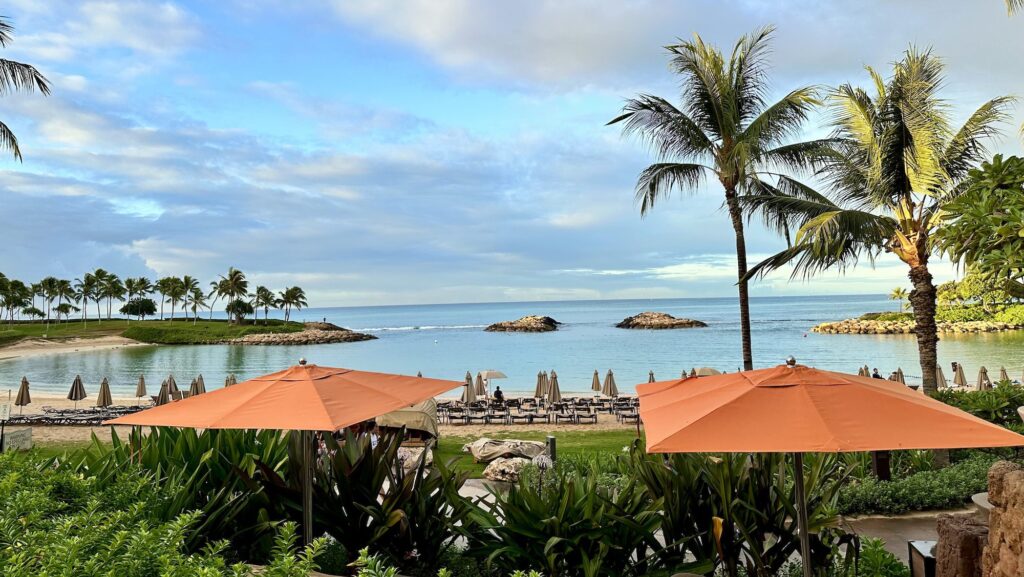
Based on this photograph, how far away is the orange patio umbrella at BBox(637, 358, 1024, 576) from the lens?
294 centimetres

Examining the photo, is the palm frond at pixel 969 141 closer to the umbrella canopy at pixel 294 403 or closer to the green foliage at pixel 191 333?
the umbrella canopy at pixel 294 403

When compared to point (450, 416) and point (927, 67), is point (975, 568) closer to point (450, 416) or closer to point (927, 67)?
point (927, 67)

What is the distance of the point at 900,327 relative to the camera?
58344mm

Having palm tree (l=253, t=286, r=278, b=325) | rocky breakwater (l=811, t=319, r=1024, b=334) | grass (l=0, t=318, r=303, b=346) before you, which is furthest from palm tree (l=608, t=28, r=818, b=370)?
palm tree (l=253, t=286, r=278, b=325)

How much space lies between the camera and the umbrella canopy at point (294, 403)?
3.69 meters

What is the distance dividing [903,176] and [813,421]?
419 inches

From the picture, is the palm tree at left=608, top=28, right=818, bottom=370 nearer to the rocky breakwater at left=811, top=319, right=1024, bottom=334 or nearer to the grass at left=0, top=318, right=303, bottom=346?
the rocky breakwater at left=811, top=319, right=1024, bottom=334

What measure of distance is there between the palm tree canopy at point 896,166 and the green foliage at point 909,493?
14.7ft

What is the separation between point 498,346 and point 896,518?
56.3 m

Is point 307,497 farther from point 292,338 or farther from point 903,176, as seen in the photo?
point 292,338

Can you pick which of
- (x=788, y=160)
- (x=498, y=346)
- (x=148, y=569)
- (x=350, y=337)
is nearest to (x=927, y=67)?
(x=788, y=160)

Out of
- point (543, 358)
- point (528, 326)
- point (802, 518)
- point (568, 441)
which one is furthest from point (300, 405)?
point (528, 326)

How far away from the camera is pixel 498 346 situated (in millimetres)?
62812

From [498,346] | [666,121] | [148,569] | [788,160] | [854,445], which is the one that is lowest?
[498,346]
